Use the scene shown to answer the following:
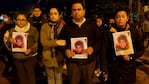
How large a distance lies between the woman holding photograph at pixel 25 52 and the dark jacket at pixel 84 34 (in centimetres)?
107

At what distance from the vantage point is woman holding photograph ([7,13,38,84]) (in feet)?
21.5

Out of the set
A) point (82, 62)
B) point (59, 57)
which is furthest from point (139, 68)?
point (82, 62)

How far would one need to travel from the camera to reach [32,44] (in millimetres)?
6652

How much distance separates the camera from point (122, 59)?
5.32 meters

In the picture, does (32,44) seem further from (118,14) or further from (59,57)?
(118,14)

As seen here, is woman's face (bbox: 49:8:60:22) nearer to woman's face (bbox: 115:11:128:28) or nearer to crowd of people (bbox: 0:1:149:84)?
crowd of people (bbox: 0:1:149:84)

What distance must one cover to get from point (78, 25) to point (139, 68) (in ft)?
18.4

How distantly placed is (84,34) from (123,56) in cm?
75

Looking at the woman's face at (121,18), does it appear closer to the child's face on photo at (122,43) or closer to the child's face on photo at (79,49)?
the child's face on photo at (122,43)

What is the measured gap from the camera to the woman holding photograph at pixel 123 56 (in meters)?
5.26

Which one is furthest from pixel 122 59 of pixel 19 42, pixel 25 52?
pixel 19 42

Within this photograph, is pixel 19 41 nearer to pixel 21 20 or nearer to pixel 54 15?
pixel 21 20

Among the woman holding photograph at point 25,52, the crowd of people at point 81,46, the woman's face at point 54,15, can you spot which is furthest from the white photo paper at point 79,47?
the woman holding photograph at point 25,52

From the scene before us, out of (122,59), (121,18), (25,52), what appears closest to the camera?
(121,18)
